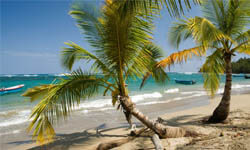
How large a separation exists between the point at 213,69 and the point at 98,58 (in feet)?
13.0

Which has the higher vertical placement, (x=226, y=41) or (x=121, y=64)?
(x=226, y=41)

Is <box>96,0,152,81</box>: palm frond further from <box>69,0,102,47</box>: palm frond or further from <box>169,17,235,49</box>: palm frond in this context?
<box>169,17,235,49</box>: palm frond

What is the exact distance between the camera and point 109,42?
10.9ft

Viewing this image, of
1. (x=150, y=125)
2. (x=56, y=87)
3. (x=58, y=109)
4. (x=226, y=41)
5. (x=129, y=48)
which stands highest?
(x=226, y=41)

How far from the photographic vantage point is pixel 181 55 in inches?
178

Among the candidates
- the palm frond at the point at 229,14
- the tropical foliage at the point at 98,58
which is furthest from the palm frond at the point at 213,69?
the tropical foliage at the point at 98,58

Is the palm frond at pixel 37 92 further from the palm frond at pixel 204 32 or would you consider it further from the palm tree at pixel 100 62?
the palm frond at pixel 204 32

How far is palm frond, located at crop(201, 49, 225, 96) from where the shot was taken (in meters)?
5.05

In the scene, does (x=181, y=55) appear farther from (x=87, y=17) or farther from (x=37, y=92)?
(x=37, y=92)

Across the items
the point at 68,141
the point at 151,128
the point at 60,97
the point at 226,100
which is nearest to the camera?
the point at 60,97

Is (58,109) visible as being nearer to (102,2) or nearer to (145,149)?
(145,149)

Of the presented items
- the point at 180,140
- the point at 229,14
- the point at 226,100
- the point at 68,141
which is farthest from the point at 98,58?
the point at 226,100

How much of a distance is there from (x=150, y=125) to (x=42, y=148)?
10.5ft

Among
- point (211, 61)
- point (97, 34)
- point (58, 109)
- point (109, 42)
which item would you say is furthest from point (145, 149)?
point (211, 61)
